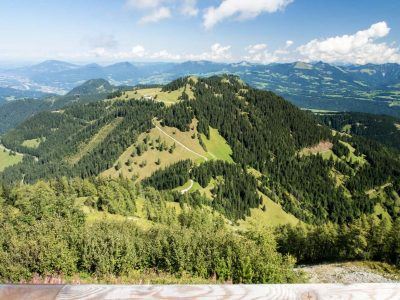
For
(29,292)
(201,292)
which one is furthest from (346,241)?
(29,292)

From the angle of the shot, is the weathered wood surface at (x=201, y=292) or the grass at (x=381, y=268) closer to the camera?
the weathered wood surface at (x=201, y=292)

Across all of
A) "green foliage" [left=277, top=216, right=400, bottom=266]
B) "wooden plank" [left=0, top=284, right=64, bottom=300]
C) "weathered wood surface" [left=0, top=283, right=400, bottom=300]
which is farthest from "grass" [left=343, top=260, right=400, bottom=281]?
"wooden plank" [left=0, top=284, right=64, bottom=300]

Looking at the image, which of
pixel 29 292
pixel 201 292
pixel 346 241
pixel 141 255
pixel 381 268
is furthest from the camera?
pixel 346 241

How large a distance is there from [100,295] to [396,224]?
109657 millimetres

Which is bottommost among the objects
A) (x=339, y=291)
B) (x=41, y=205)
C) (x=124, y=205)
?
(x=124, y=205)

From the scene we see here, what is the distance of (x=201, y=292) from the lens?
5.39 metres

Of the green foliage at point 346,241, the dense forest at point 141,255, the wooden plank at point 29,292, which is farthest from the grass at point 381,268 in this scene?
the wooden plank at point 29,292

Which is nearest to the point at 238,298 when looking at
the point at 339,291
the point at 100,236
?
the point at 339,291

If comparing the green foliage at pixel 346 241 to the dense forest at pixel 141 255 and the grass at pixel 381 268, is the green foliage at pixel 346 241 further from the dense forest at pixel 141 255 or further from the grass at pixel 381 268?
the dense forest at pixel 141 255

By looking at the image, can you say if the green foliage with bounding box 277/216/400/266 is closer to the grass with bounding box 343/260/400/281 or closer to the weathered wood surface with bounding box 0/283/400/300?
the grass with bounding box 343/260/400/281

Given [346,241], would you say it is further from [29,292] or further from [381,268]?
[29,292]

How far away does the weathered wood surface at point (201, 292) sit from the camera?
5.19m

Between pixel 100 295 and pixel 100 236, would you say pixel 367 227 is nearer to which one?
pixel 100 236

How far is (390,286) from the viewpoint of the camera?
563 centimetres
